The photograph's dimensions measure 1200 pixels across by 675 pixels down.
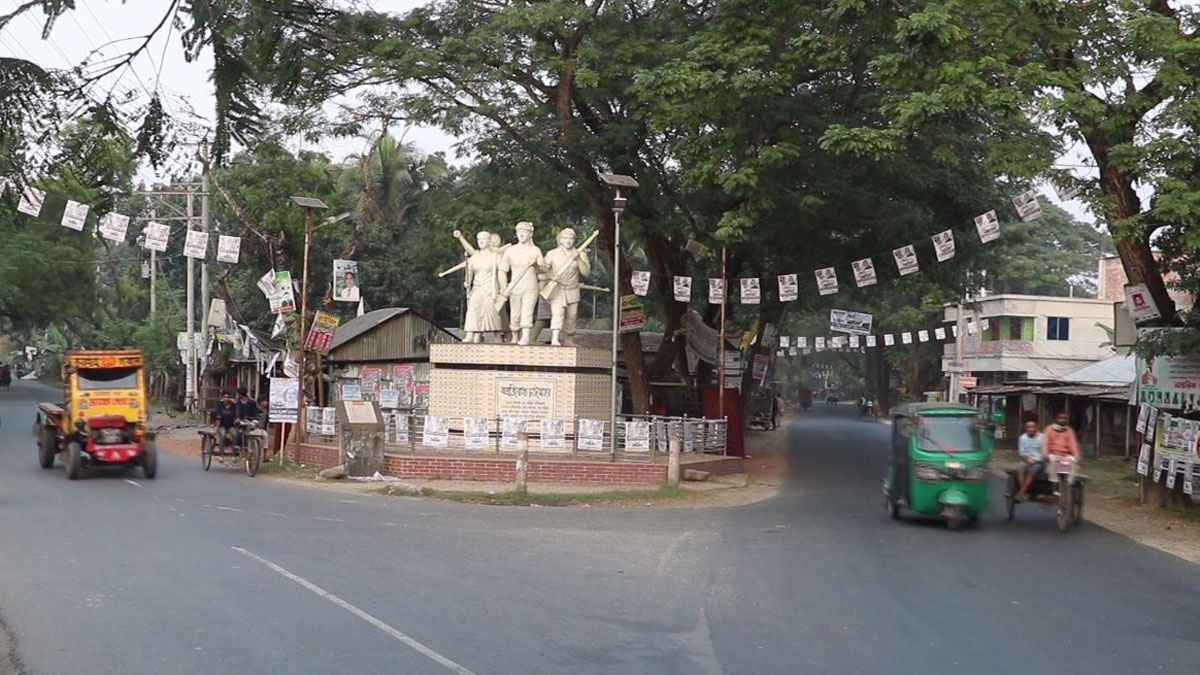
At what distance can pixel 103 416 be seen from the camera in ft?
81.0

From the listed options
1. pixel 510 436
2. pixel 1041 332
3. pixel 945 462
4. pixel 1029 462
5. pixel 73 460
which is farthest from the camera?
pixel 1041 332

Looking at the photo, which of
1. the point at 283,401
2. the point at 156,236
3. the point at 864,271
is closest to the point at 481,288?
the point at 283,401

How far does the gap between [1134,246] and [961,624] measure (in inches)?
535

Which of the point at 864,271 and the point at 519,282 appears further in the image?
the point at 864,271

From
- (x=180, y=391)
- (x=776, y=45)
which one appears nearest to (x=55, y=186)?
(x=776, y=45)

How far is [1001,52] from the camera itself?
22.0 meters

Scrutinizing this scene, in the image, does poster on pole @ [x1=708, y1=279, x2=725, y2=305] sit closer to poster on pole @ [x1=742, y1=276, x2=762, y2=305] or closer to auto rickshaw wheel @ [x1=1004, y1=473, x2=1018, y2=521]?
poster on pole @ [x1=742, y1=276, x2=762, y2=305]

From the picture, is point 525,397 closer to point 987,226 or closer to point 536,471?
point 536,471

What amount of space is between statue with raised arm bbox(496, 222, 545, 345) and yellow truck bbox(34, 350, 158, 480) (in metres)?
8.75

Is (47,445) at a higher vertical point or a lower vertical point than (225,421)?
lower

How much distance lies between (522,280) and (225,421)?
7.54 metres

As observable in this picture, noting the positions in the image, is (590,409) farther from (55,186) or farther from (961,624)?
(55,186)

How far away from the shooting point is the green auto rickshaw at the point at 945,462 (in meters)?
18.8

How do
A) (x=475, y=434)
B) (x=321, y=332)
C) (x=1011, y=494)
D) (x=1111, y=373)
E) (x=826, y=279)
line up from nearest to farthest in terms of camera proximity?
1. (x=1011, y=494)
2. (x=475, y=434)
3. (x=321, y=332)
4. (x=826, y=279)
5. (x=1111, y=373)
